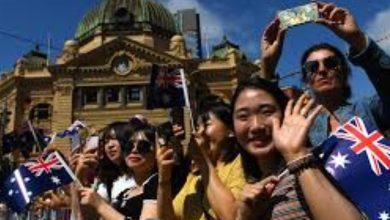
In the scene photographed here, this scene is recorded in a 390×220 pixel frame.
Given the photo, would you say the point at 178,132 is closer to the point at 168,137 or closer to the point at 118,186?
the point at 168,137

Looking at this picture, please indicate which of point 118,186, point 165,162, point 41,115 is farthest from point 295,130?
point 41,115

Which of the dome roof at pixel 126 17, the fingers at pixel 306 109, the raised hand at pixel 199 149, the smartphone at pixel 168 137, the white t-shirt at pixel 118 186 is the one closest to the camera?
the fingers at pixel 306 109

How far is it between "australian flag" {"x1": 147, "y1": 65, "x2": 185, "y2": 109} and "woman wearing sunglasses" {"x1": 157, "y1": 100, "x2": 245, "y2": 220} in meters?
2.71

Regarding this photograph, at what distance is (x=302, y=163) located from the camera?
2.59m

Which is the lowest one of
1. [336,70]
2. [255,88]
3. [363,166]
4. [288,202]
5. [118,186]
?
[118,186]

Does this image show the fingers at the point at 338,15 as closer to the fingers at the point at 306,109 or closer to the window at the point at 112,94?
the fingers at the point at 306,109

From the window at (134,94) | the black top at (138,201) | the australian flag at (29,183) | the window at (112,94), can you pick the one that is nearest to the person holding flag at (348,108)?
the black top at (138,201)

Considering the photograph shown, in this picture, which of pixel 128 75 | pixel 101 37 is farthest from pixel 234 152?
pixel 101 37

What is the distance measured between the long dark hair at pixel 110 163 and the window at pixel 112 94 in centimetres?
3671

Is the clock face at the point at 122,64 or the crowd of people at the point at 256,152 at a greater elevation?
the clock face at the point at 122,64

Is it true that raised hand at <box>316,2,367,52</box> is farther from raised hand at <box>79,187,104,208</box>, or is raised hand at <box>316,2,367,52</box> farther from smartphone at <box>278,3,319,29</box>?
raised hand at <box>79,187,104,208</box>

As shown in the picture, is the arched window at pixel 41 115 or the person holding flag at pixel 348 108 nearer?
the person holding flag at pixel 348 108

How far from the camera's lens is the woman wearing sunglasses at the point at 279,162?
8.22 ft

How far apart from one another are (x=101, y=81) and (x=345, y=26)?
39925 millimetres
